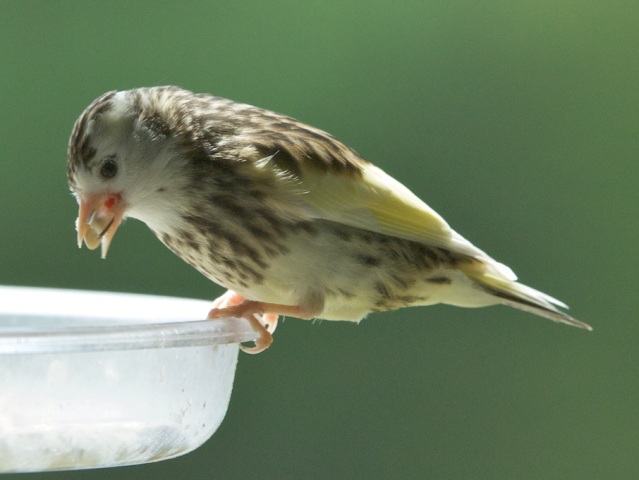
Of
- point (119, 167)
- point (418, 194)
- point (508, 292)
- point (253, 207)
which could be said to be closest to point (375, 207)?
point (253, 207)

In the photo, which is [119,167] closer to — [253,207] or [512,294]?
[253,207]

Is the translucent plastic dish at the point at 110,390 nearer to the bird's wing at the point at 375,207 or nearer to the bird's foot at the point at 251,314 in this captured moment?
the bird's foot at the point at 251,314

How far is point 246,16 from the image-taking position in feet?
14.9

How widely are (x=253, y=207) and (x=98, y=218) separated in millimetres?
328

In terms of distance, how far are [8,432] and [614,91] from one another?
12.7 feet

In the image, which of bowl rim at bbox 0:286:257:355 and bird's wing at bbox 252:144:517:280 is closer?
bowl rim at bbox 0:286:257:355

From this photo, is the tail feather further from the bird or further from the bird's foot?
the bird's foot

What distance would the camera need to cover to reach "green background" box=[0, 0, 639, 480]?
4434mm

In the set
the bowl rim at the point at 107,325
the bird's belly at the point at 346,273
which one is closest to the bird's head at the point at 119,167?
the bowl rim at the point at 107,325

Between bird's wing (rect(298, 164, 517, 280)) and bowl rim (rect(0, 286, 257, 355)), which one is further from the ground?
bird's wing (rect(298, 164, 517, 280))

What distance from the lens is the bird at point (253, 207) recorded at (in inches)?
85.6

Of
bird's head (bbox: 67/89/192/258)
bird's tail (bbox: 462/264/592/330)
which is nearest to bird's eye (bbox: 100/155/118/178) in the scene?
bird's head (bbox: 67/89/192/258)

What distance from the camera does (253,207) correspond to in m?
2.18

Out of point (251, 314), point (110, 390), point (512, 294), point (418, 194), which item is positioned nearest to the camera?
point (110, 390)
